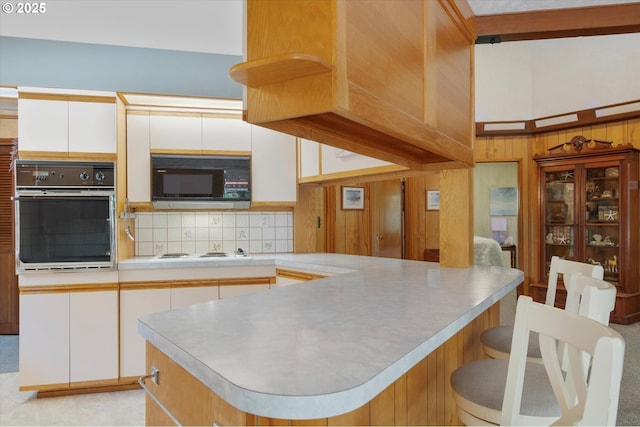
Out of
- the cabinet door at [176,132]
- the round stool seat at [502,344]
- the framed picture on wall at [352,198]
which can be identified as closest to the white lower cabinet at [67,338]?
the cabinet door at [176,132]

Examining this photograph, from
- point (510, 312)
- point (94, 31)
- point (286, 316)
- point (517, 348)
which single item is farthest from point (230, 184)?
point (510, 312)

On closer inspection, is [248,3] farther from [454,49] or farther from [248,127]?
[248,127]

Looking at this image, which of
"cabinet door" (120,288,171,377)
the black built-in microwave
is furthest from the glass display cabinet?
"cabinet door" (120,288,171,377)

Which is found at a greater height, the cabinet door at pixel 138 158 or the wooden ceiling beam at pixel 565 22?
the wooden ceiling beam at pixel 565 22

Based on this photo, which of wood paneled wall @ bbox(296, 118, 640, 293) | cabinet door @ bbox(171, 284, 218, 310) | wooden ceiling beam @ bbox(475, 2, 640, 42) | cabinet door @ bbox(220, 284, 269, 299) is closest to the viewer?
wooden ceiling beam @ bbox(475, 2, 640, 42)

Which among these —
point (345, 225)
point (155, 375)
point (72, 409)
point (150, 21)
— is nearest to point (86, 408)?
point (72, 409)

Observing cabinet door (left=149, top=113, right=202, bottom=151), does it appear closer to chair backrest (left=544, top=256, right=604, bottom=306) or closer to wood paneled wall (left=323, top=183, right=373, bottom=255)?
wood paneled wall (left=323, top=183, right=373, bottom=255)

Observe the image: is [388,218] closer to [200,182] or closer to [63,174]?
[200,182]

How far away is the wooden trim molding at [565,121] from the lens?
16.2 feet

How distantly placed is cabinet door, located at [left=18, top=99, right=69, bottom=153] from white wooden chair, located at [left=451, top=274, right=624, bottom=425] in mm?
3120

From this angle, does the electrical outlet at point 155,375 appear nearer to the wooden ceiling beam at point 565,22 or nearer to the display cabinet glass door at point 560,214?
the wooden ceiling beam at point 565,22

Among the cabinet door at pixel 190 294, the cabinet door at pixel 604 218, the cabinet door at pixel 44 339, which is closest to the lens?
the cabinet door at pixel 44 339

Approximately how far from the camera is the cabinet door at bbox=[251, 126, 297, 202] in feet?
12.6

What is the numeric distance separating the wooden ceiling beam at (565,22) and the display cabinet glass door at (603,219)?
281cm
